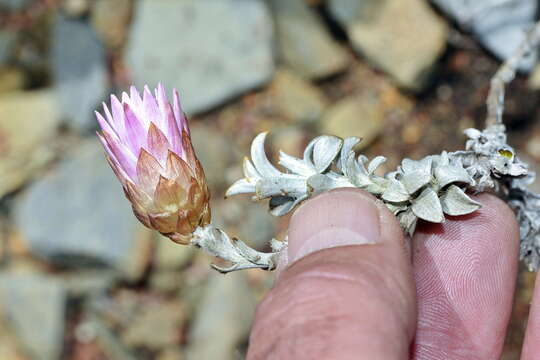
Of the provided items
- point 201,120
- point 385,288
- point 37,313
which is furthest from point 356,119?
point 385,288

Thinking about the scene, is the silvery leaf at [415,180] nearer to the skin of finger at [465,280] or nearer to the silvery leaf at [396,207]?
the silvery leaf at [396,207]

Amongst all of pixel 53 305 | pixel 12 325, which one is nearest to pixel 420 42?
pixel 53 305

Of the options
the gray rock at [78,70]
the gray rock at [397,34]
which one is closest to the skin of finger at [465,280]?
the gray rock at [397,34]

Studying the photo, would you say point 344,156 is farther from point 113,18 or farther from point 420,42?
point 113,18

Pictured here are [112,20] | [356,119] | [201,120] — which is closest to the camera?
[356,119]

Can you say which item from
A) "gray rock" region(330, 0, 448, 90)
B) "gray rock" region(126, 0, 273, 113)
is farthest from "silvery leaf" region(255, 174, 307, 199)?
"gray rock" region(126, 0, 273, 113)

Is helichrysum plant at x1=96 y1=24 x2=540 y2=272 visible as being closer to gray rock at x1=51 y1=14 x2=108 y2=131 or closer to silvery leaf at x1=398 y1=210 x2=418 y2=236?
silvery leaf at x1=398 y1=210 x2=418 y2=236

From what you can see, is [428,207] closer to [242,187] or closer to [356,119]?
[242,187]
